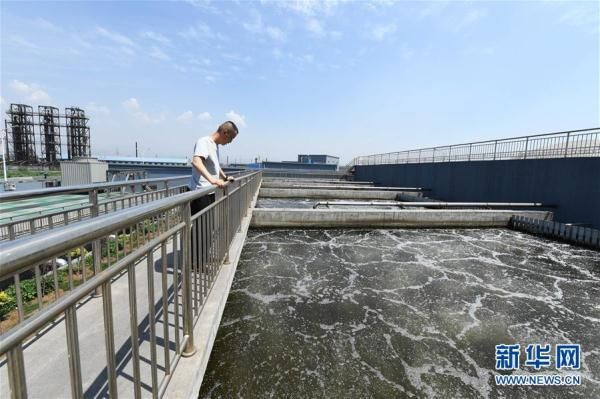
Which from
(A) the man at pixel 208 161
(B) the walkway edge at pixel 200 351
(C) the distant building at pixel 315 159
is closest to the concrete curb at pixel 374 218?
(B) the walkway edge at pixel 200 351

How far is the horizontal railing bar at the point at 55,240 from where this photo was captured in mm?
665

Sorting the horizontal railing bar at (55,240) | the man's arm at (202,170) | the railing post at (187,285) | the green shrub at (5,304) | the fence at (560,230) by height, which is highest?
the man's arm at (202,170)

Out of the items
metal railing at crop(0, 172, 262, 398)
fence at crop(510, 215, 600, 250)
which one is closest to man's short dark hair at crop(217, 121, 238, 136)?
metal railing at crop(0, 172, 262, 398)

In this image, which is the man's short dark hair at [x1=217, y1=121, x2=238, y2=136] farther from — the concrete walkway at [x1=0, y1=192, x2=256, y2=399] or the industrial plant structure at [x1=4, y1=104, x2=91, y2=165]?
the industrial plant structure at [x1=4, y1=104, x2=91, y2=165]

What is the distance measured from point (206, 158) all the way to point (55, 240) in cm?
272

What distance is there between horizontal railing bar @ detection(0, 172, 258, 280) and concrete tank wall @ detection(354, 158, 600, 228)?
11.9m

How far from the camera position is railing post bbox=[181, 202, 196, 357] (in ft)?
6.53

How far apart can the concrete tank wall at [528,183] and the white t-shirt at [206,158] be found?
1088 centimetres

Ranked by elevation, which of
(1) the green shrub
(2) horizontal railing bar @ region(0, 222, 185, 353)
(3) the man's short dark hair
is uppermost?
(3) the man's short dark hair

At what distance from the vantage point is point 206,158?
134 inches

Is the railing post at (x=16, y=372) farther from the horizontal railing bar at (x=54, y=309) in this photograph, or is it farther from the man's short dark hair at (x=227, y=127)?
the man's short dark hair at (x=227, y=127)

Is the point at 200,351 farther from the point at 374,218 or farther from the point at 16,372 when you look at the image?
the point at 374,218

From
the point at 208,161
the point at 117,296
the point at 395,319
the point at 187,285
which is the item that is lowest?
the point at 395,319

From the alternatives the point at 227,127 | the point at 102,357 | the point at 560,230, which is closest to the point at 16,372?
the point at 102,357
